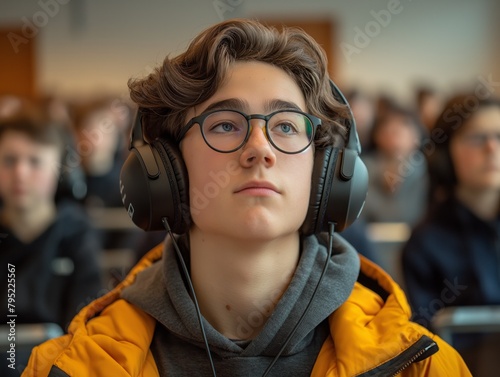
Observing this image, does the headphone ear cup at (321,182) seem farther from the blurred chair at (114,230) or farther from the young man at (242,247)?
the blurred chair at (114,230)

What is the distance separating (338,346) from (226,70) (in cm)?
50

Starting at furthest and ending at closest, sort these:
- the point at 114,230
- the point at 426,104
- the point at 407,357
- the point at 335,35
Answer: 1. the point at 335,35
2. the point at 426,104
3. the point at 114,230
4. the point at 407,357

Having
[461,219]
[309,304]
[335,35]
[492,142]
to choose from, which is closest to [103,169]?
[461,219]

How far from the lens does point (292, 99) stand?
1.19 m

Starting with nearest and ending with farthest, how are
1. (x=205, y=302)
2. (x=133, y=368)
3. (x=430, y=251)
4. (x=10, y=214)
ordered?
(x=133, y=368), (x=205, y=302), (x=430, y=251), (x=10, y=214)

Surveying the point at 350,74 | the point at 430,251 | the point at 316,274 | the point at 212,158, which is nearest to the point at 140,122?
the point at 212,158

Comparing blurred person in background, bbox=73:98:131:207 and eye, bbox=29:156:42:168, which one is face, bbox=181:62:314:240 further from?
blurred person in background, bbox=73:98:131:207

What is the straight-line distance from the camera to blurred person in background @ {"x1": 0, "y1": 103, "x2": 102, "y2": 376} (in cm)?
224

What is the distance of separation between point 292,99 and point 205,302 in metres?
0.39

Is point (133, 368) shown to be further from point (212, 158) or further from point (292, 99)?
point (292, 99)

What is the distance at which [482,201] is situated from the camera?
2336 mm

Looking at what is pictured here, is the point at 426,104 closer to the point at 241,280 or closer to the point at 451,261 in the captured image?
the point at 451,261

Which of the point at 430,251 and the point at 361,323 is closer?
the point at 361,323

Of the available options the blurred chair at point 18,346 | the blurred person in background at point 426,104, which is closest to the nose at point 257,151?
the blurred chair at point 18,346
